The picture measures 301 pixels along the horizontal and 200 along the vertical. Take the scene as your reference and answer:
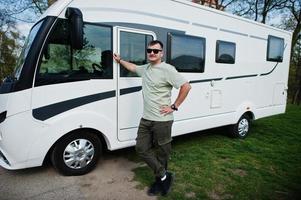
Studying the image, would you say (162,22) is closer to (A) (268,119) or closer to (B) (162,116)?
(B) (162,116)

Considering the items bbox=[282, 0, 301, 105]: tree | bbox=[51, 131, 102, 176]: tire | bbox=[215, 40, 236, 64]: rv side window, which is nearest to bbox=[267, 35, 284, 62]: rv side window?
bbox=[215, 40, 236, 64]: rv side window

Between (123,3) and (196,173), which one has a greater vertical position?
(123,3)

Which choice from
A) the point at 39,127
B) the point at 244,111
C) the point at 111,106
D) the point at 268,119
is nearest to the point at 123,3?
the point at 111,106

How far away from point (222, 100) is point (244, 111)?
36.2 inches

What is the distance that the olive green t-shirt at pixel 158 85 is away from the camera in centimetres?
336

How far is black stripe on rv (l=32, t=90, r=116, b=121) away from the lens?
143 inches

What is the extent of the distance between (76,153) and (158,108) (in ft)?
4.93

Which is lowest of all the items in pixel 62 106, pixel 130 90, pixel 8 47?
pixel 62 106

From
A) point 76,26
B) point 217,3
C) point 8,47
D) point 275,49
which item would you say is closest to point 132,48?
point 76,26

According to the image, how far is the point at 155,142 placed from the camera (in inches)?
142

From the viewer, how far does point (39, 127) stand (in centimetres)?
364

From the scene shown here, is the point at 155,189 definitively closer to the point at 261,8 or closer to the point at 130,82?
the point at 130,82

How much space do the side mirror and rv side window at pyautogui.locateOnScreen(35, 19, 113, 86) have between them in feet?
0.62

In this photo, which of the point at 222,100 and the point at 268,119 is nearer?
the point at 222,100
